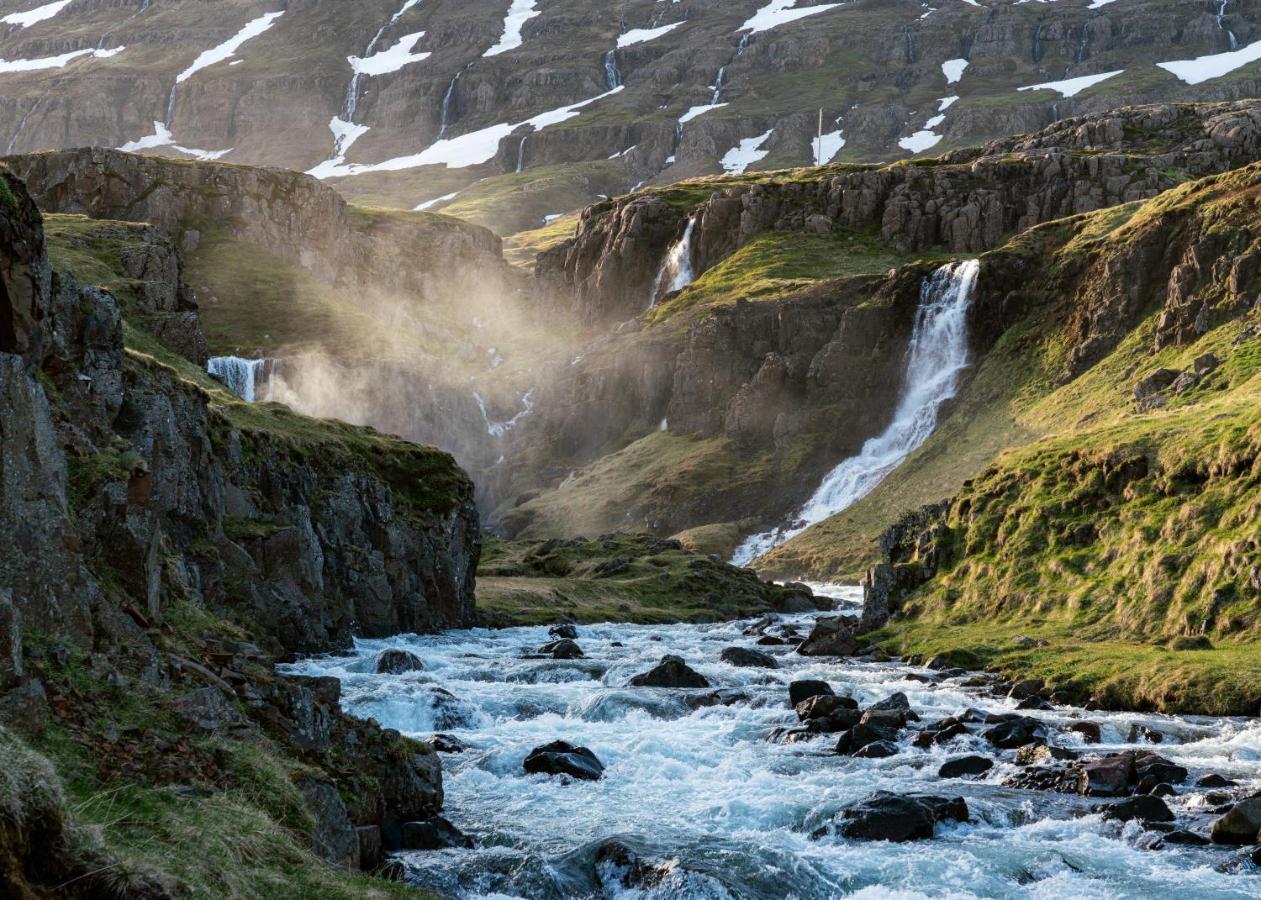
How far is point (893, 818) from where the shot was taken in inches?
1110

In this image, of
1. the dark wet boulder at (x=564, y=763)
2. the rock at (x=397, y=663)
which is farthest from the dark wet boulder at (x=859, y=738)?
the rock at (x=397, y=663)

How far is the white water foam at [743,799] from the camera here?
82.4 feet

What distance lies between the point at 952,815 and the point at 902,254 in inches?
6535

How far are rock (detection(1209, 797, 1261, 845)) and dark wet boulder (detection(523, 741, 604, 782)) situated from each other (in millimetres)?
Result: 15274

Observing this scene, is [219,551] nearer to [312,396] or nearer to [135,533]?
[135,533]

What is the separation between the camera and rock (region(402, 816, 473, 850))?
26.8 metres

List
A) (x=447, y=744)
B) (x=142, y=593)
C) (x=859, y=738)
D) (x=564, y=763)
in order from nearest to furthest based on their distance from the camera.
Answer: (x=142, y=593) < (x=564, y=763) < (x=447, y=744) < (x=859, y=738)

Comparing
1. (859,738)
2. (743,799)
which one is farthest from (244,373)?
(743,799)

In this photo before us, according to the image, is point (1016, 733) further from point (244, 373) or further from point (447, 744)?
point (244, 373)

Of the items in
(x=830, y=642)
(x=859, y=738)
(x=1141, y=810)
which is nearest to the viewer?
(x=1141, y=810)

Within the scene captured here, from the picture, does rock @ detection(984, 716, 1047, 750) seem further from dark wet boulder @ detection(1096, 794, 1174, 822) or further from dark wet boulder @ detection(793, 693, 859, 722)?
dark wet boulder @ detection(1096, 794, 1174, 822)

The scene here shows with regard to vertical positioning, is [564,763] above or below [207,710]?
below

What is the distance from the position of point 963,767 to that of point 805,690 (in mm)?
11582

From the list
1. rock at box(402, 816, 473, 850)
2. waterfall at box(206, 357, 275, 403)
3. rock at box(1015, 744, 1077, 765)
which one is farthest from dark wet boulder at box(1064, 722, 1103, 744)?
waterfall at box(206, 357, 275, 403)
